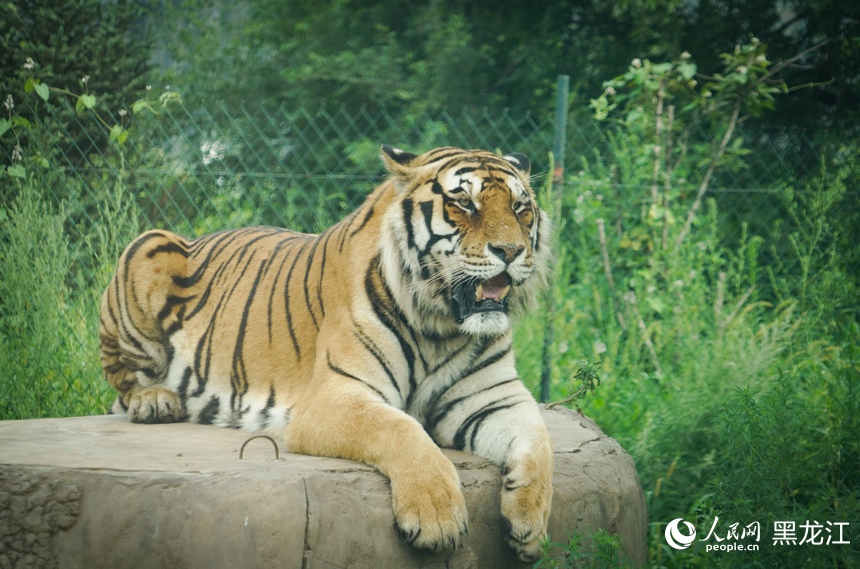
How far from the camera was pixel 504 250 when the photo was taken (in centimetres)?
307

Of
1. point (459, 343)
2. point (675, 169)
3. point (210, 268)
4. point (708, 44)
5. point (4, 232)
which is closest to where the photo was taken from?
point (459, 343)

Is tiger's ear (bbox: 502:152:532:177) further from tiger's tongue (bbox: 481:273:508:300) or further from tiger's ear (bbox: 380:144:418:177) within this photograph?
tiger's tongue (bbox: 481:273:508:300)

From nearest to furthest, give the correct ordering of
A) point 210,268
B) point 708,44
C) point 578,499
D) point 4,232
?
point 578,499 → point 210,268 → point 4,232 → point 708,44

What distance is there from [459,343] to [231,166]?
4.45 meters

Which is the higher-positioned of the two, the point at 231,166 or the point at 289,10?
the point at 289,10

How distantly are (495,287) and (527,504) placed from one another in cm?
80

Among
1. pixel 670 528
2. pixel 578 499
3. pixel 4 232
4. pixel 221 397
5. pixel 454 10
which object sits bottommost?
pixel 670 528

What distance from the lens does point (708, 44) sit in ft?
29.2

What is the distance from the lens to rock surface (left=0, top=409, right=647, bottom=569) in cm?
263

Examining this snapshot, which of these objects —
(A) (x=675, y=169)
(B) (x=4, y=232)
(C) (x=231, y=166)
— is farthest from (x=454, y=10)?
(B) (x=4, y=232)

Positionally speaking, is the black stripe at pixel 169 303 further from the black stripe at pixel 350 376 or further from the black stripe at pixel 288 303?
the black stripe at pixel 350 376

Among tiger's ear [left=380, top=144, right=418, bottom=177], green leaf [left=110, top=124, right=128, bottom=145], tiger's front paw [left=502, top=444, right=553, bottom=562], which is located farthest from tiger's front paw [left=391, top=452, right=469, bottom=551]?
green leaf [left=110, top=124, right=128, bottom=145]

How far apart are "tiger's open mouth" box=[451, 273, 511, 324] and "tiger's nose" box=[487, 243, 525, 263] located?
10 centimetres

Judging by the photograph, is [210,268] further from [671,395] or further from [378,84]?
[378,84]
